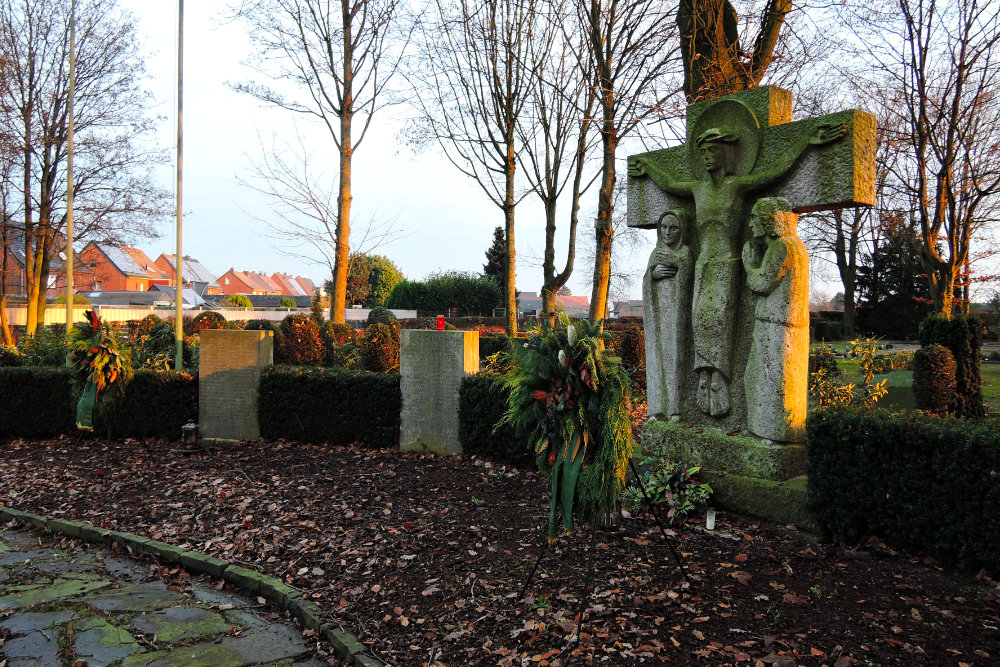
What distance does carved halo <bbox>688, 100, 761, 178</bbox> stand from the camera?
5.25 metres

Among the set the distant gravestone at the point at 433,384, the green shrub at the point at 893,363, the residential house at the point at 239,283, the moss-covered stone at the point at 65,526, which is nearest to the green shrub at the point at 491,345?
the distant gravestone at the point at 433,384

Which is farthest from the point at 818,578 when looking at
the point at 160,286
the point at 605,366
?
the point at 160,286

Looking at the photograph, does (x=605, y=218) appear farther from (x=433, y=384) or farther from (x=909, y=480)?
(x=909, y=480)

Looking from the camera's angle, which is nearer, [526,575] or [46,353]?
[526,575]

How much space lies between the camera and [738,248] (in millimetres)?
5402

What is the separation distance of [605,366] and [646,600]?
4.69 feet

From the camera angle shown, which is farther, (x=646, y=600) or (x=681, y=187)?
(x=681, y=187)

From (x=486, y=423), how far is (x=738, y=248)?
3843 mm

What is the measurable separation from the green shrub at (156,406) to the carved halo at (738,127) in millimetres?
8316

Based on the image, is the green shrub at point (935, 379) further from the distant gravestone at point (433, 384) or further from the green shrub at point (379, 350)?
the green shrub at point (379, 350)

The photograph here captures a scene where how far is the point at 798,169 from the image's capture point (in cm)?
497

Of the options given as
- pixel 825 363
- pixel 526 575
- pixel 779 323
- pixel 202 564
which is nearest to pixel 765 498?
pixel 779 323

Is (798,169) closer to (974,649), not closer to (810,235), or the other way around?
(974,649)

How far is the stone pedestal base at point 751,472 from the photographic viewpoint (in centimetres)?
482
